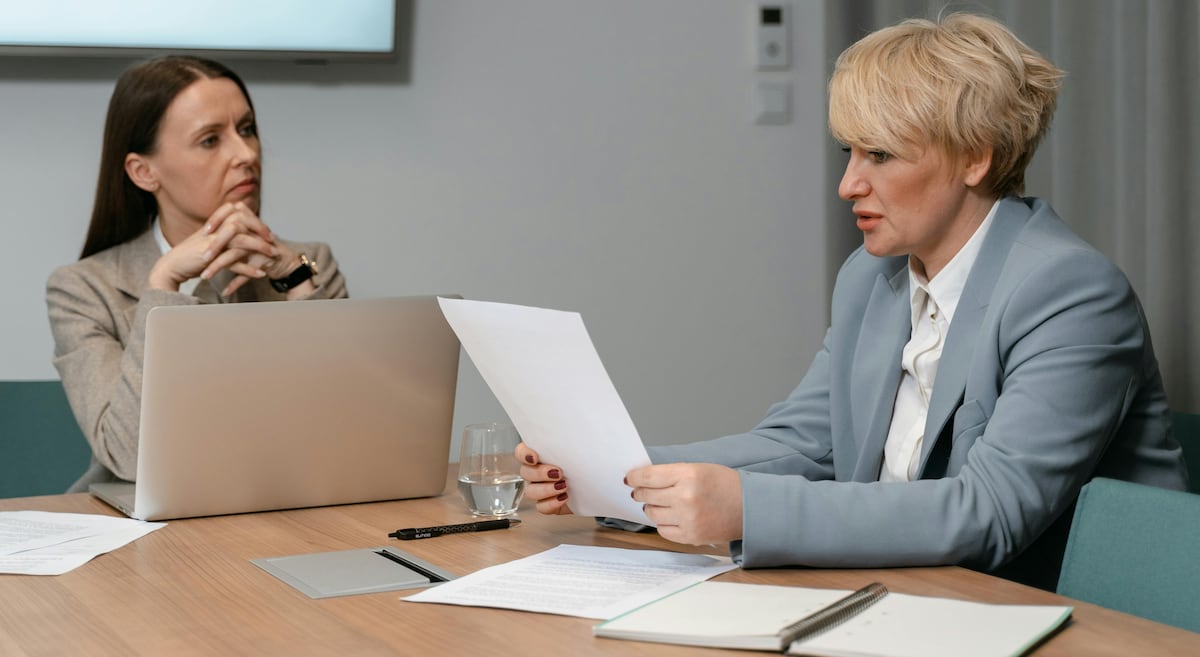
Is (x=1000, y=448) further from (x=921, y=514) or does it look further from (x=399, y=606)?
(x=399, y=606)

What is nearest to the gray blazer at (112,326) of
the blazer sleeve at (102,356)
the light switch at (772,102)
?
the blazer sleeve at (102,356)

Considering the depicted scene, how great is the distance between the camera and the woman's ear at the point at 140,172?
2299 mm

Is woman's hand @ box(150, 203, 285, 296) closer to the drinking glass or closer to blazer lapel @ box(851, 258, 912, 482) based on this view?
the drinking glass

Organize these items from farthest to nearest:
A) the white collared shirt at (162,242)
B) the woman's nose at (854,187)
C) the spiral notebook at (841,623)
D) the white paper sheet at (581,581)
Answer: the white collared shirt at (162,242) → the woman's nose at (854,187) → the white paper sheet at (581,581) → the spiral notebook at (841,623)

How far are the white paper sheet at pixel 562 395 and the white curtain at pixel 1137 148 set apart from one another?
1099 millimetres

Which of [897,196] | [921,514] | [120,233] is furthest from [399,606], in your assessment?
[120,233]

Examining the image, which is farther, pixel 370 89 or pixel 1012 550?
pixel 370 89

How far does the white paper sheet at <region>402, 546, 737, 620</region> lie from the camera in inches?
43.2

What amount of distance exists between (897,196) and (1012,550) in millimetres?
478

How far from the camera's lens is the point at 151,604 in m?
1.14

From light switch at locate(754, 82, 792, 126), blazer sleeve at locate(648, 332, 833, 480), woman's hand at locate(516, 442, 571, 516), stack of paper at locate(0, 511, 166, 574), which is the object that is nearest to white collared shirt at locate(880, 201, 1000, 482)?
blazer sleeve at locate(648, 332, 833, 480)

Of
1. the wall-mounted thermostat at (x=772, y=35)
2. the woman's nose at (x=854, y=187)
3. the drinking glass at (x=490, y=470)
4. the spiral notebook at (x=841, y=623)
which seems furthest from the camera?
the wall-mounted thermostat at (x=772, y=35)

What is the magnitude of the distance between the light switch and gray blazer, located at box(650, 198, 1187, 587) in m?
1.62

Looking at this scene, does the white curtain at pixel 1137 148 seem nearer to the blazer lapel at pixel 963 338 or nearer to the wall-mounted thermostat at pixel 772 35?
the blazer lapel at pixel 963 338
